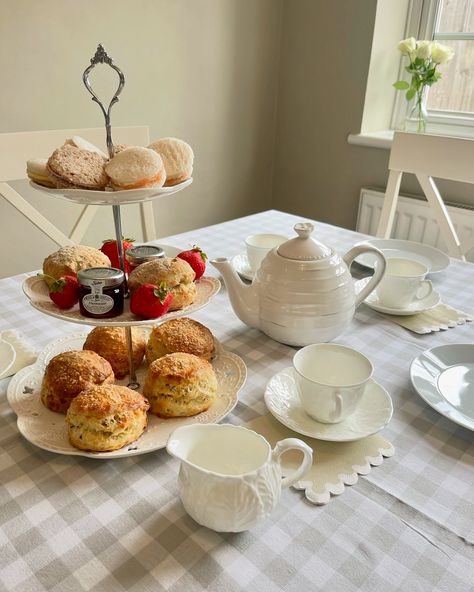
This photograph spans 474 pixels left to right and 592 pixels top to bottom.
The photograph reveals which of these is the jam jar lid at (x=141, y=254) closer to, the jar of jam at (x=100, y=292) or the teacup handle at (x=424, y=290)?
the jar of jam at (x=100, y=292)

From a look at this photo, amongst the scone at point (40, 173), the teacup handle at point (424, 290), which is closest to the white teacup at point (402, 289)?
the teacup handle at point (424, 290)

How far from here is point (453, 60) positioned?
2010 mm

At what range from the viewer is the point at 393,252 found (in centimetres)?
114

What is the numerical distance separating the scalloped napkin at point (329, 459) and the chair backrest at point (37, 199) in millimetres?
924

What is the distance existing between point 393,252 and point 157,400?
747 mm

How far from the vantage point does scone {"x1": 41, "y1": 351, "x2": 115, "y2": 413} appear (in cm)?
59

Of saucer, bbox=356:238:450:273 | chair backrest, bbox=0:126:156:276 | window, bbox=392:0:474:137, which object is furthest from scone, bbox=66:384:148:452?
window, bbox=392:0:474:137

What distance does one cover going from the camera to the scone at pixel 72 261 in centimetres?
64

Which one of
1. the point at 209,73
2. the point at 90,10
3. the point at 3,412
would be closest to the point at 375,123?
the point at 209,73

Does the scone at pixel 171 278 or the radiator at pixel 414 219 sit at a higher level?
the scone at pixel 171 278

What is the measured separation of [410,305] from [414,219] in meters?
1.22

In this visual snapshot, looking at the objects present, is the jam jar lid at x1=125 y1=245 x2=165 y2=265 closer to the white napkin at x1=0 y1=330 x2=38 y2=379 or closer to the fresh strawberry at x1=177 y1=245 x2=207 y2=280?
the fresh strawberry at x1=177 y1=245 x2=207 y2=280

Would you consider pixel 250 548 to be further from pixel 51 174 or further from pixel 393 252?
pixel 393 252

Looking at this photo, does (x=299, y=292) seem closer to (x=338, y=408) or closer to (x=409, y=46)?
(x=338, y=408)
